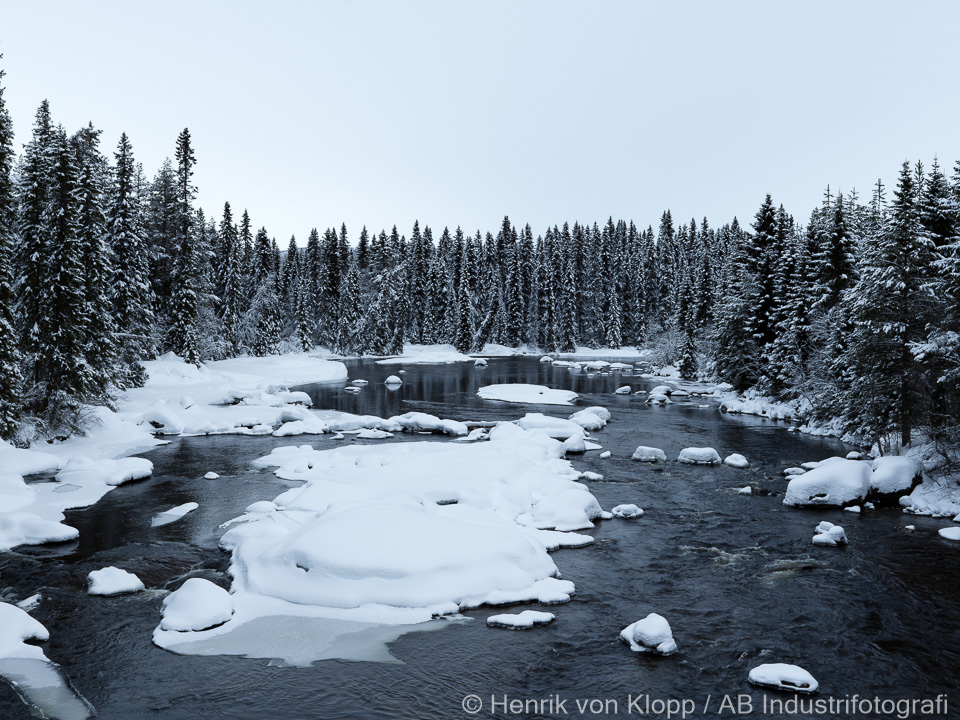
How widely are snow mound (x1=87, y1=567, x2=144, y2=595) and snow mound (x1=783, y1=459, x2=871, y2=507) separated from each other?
17.7 m

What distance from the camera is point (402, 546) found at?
41.2ft

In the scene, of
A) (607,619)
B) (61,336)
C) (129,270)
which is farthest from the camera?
(129,270)

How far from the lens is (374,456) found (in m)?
22.7

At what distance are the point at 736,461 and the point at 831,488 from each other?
16.2ft

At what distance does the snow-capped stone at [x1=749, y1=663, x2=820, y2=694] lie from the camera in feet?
29.3

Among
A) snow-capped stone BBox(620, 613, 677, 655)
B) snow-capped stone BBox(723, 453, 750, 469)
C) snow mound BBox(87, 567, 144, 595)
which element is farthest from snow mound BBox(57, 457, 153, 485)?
snow-capped stone BBox(723, 453, 750, 469)

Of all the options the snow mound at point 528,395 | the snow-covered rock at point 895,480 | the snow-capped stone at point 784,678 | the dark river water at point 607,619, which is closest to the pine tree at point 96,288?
the dark river water at point 607,619

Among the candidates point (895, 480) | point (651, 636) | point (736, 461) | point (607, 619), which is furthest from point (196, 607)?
point (895, 480)

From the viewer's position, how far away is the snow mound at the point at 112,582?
1210cm

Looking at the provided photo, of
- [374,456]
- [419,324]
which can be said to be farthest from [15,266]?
[419,324]

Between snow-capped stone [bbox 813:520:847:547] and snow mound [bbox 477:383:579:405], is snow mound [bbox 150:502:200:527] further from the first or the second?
snow mound [bbox 477:383:579:405]

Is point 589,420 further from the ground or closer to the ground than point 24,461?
further from the ground

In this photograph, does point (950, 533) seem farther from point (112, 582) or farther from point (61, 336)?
point (61, 336)

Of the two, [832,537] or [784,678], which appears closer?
[784,678]
